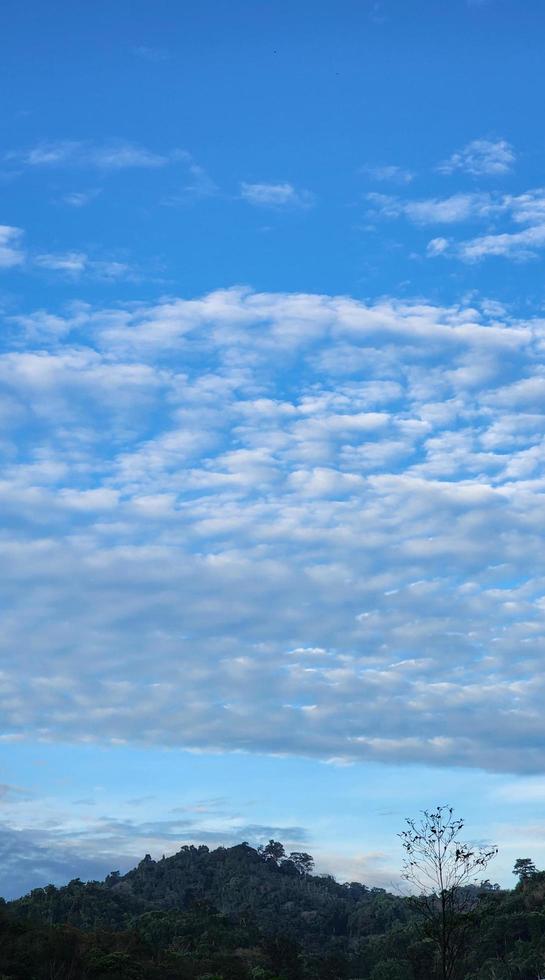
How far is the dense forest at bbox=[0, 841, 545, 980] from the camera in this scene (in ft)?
163

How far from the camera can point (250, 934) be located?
10262 cm

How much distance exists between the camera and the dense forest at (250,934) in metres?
49.5

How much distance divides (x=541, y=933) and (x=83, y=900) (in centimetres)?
6607

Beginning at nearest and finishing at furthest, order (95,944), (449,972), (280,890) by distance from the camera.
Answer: (449,972) → (95,944) → (280,890)

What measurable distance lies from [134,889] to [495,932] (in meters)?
109

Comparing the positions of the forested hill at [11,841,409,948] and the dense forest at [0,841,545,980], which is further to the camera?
the forested hill at [11,841,409,948]

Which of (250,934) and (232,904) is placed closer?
(250,934)

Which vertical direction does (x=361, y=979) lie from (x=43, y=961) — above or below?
below

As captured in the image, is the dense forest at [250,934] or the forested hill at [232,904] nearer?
the dense forest at [250,934]

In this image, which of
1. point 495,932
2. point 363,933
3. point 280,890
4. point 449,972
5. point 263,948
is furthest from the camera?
point 280,890

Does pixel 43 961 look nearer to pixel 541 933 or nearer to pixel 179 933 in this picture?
pixel 179 933

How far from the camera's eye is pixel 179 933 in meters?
99.5

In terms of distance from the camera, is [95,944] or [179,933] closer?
[95,944]

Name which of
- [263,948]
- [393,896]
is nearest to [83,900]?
[263,948]
